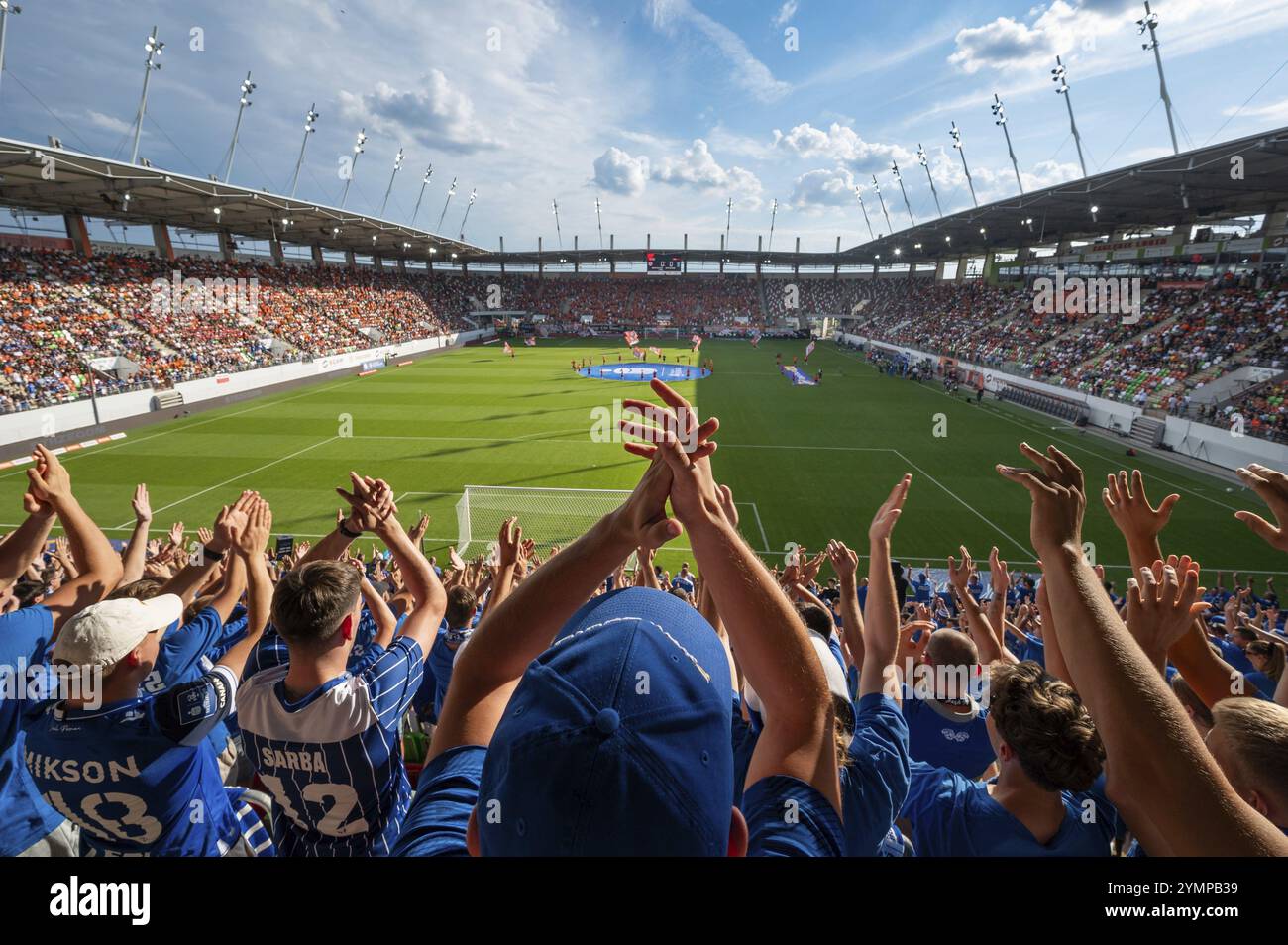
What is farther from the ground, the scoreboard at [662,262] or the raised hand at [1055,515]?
the scoreboard at [662,262]

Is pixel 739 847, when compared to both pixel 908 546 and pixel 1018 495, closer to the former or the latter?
pixel 908 546

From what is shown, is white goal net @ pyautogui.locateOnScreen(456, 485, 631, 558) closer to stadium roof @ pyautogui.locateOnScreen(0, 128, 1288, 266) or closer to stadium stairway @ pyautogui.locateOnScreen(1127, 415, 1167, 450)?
stadium stairway @ pyautogui.locateOnScreen(1127, 415, 1167, 450)

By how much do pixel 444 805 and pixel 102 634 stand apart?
2.15 meters

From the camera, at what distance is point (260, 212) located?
43625 millimetres

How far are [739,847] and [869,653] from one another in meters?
1.81

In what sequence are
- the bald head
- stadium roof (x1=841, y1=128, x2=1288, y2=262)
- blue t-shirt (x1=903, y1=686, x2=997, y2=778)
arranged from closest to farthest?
blue t-shirt (x1=903, y1=686, x2=997, y2=778), the bald head, stadium roof (x1=841, y1=128, x2=1288, y2=262)

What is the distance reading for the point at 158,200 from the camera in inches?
1465

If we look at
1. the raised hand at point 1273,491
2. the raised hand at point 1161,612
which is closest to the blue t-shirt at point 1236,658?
the raised hand at point 1273,491

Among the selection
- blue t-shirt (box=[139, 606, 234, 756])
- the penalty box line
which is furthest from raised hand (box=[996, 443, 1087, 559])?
the penalty box line

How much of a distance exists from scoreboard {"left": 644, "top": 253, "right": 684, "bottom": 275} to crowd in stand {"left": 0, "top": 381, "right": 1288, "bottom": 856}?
79.0 meters

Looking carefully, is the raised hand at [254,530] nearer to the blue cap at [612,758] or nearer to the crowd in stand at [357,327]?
the blue cap at [612,758]

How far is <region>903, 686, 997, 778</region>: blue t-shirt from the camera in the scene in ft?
12.9

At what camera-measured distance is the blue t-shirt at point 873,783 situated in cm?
199

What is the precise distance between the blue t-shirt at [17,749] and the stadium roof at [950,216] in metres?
36.0
